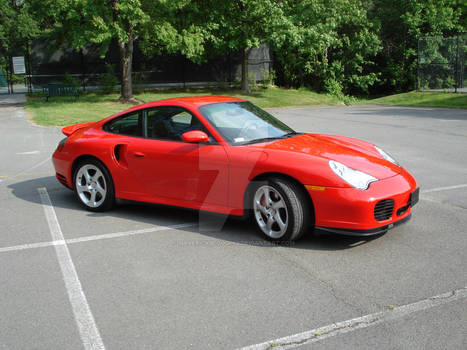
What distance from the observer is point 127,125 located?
252 inches

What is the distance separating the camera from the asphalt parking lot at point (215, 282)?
3445mm

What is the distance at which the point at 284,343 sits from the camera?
332cm

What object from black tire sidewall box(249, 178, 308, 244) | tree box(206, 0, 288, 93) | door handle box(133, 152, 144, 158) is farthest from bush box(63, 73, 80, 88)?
black tire sidewall box(249, 178, 308, 244)

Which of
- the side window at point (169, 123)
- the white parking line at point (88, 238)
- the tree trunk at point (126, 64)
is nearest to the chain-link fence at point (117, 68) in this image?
the tree trunk at point (126, 64)

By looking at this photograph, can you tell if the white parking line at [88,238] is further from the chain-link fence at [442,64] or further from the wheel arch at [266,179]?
the chain-link fence at [442,64]

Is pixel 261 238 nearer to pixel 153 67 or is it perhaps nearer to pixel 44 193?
pixel 44 193

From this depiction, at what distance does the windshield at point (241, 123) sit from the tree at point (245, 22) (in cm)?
2092

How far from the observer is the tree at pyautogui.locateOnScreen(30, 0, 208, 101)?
805 inches

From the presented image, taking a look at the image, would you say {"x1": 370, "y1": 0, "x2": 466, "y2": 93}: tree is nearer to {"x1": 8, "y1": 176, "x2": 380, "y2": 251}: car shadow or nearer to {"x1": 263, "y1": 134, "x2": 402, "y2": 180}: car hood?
{"x1": 263, "y1": 134, "x2": 402, "y2": 180}: car hood

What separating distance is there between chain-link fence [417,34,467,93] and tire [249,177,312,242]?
994 inches

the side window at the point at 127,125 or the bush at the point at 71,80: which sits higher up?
the bush at the point at 71,80

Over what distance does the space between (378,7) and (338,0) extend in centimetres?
909

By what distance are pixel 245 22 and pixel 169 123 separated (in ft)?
76.6

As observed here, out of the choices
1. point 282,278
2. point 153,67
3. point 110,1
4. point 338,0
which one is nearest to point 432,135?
Answer: point 282,278
